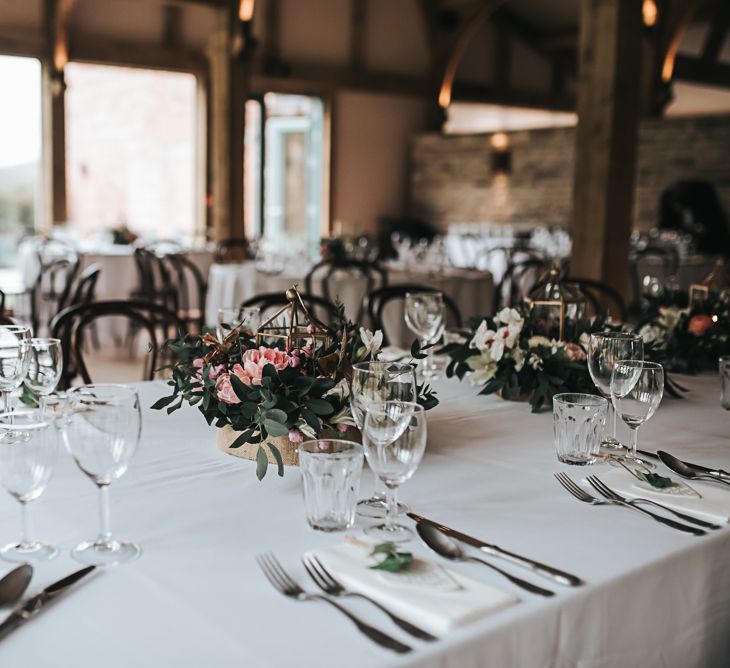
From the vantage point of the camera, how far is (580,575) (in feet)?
3.93

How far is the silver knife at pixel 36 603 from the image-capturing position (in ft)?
3.37

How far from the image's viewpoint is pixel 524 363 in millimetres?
2182

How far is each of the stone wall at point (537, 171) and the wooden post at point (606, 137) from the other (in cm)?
429

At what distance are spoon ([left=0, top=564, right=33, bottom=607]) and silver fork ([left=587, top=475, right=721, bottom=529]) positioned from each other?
892mm

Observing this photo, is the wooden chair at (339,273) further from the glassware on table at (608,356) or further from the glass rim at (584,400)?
the glass rim at (584,400)

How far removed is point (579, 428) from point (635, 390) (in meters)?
0.14

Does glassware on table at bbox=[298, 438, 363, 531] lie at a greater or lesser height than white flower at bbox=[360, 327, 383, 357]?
lesser

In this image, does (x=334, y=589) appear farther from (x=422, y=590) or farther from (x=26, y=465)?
(x=26, y=465)

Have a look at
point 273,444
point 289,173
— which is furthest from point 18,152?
point 273,444

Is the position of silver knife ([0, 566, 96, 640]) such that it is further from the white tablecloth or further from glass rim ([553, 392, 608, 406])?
the white tablecloth

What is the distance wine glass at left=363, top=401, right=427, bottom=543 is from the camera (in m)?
1.30

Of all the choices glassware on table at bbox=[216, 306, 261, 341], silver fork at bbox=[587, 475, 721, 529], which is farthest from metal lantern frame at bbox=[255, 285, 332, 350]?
silver fork at bbox=[587, 475, 721, 529]

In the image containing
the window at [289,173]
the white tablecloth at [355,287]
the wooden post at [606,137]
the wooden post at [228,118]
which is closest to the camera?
the wooden post at [606,137]

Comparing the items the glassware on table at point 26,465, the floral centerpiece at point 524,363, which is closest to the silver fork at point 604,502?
the floral centerpiece at point 524,363
